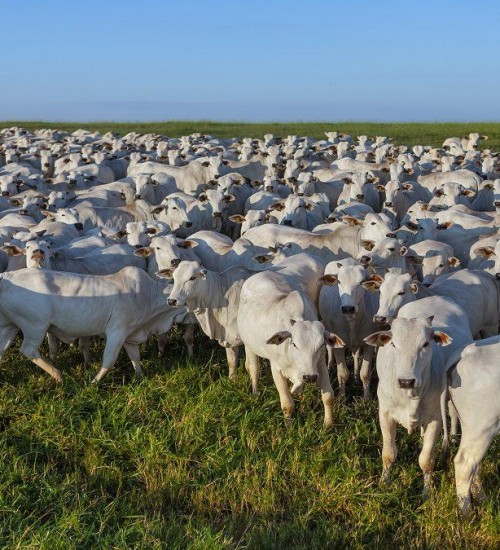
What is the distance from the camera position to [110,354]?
315 inches

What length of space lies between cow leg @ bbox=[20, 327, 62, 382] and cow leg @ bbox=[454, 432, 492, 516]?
4206mm

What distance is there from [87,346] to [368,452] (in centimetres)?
359

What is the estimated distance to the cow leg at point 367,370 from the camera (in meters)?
7.61

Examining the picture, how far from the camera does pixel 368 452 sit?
21.2 ft

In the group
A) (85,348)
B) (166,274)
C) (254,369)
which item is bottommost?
(85,348)

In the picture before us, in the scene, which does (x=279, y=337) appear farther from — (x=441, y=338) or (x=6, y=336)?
(x=6, y=336)

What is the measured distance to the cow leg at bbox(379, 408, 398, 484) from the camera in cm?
599

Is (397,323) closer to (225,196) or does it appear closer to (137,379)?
(137,379)

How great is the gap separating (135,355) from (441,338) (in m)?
3.87

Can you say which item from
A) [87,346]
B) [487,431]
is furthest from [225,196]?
[487,431]

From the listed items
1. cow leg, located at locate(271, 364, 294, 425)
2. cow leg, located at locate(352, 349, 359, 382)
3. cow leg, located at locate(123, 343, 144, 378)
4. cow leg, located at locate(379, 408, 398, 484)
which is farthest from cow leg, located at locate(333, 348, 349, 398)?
cow leg, located at locate(123, 343, 144, 378)

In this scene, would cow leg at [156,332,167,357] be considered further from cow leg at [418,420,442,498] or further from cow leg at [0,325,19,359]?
cow leg at [418,420,442,498]

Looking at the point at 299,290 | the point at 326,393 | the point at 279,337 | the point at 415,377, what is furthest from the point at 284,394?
the point at 415,377

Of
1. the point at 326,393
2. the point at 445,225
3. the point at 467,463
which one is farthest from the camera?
the point at 445,225
